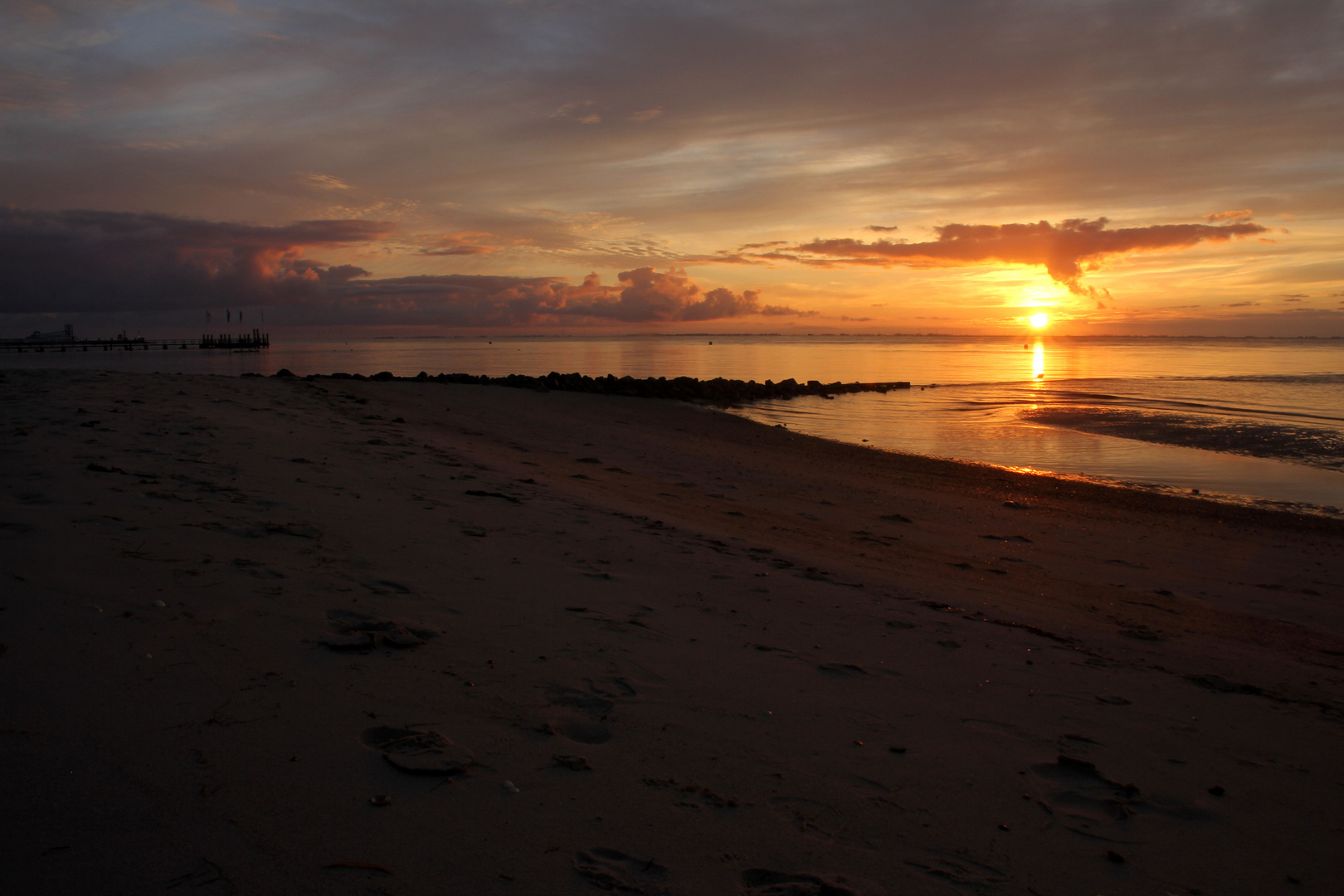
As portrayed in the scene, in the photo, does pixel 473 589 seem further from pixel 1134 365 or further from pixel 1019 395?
pixel 1134 365

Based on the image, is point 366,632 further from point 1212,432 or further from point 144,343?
point 144,343

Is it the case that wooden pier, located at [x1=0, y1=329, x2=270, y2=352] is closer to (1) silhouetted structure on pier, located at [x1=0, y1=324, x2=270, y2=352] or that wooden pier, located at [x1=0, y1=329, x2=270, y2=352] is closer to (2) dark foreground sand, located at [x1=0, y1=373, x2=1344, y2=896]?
(1) silhouetted structure on pier, located at [x1=0, y1=324, x2=270, y2=352]

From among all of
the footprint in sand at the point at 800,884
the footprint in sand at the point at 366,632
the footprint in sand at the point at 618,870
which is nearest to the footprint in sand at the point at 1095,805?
the footprint in sand at the point at 800,884

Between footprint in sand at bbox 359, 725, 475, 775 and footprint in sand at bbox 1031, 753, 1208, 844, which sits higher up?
footprint in sand at bbox 359, 725, 475, 775

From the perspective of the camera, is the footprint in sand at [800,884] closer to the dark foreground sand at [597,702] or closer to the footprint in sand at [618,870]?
the dark foreground sand at [597,702]

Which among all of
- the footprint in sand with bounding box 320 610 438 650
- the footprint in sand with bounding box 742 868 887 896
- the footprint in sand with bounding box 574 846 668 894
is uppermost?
the footprint in sand with bounding box 320 610 438 650

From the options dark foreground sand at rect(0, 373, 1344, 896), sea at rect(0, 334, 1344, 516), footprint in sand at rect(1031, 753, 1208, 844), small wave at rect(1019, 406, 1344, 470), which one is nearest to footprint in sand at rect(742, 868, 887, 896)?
dark foreground sand at rect(0, 373, 1344, 896)

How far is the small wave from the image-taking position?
630 inches

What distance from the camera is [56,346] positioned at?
7356cm

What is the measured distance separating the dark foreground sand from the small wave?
11.6 meters

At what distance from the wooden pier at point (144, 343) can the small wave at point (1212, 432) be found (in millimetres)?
82102

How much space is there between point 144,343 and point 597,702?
10383cm

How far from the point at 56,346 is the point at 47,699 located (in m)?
94.1

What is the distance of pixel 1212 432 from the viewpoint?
19141mm
